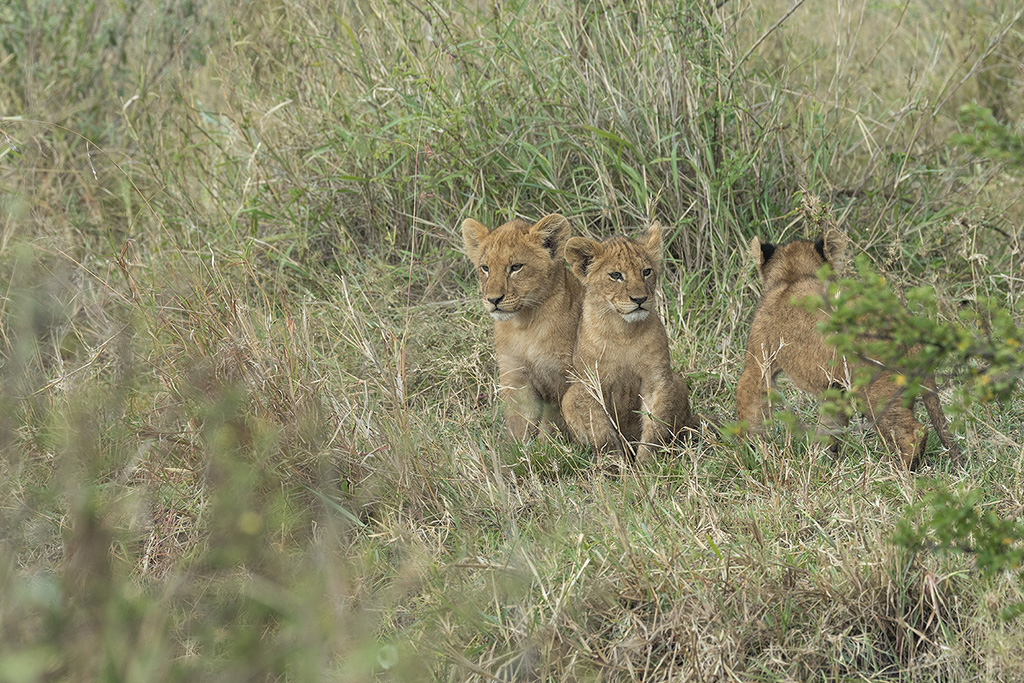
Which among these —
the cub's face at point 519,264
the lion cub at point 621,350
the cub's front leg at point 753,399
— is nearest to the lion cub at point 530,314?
the cub's face at point 519,264

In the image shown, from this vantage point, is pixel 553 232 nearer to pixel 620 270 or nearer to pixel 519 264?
pixel 519 264

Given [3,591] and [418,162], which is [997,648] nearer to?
[3,591]

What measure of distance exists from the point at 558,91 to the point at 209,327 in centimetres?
242

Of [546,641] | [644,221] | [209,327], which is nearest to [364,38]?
[644,221]

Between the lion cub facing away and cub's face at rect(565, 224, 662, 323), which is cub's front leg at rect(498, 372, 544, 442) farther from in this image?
the lion cub facing away

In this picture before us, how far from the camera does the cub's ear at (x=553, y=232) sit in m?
4.93

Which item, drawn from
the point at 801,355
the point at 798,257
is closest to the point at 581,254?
the point at 798,257

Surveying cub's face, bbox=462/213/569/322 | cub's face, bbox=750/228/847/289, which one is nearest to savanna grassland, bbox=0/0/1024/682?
cub's face, bbox=462/213/569/322

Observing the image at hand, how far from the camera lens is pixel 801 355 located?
4.41m

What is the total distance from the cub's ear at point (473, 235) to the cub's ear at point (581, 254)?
0.54 metres

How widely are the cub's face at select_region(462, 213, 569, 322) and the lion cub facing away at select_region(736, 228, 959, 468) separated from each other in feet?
2.92

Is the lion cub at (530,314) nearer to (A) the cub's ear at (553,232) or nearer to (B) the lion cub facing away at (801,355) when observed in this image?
(A) the cub's ear at (553,232)

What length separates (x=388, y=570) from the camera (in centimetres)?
403

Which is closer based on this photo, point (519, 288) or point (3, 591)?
point (3, 591)
